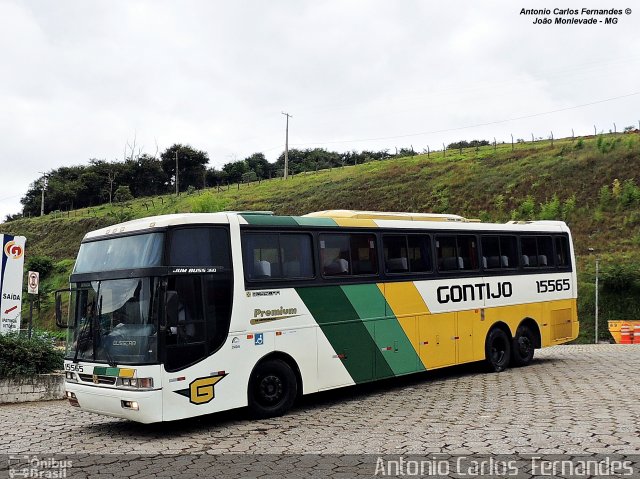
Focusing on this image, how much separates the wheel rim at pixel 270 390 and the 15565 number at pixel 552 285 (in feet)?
27.3

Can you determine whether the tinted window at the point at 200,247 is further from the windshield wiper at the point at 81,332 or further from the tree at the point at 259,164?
the tree at the point at 259,164

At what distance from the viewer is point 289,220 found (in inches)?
418

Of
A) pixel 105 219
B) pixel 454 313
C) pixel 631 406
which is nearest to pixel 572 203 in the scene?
pixel 454 313

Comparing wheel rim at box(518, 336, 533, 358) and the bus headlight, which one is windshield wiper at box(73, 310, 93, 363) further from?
wheel rim at box(518, 336, 533, 358)

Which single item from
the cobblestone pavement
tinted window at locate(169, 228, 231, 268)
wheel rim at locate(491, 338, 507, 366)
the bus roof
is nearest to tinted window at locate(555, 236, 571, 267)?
the bus roof

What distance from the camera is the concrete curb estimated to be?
477 inches

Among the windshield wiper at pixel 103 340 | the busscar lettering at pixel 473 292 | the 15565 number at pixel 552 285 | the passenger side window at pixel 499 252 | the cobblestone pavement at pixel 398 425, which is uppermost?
the passenger side window at pixel 499 252

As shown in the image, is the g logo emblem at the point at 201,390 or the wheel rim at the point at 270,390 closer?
the g logo emblem at the point at 201,390

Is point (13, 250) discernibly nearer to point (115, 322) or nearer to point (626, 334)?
point (115, 322)

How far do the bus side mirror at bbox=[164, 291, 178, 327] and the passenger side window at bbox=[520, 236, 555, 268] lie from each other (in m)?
9.37

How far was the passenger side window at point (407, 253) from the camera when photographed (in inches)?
475

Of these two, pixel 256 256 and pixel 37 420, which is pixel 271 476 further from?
pixel 37 420

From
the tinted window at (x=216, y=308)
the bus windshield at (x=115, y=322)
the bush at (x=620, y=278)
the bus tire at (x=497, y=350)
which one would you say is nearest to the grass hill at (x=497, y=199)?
the bush at (x=620, y=278)

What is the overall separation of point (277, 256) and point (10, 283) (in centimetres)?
796
